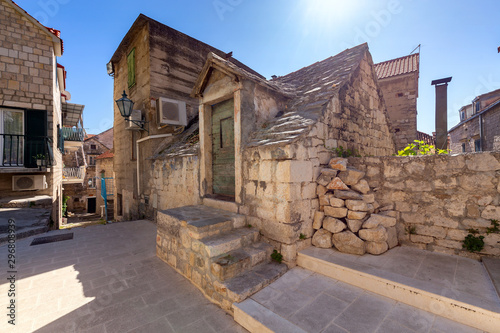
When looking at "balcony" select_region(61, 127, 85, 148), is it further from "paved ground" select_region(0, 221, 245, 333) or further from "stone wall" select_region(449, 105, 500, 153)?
"stone wall" select_region(449, 105, 500, 153)

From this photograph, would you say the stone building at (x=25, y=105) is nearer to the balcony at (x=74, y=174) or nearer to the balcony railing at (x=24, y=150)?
the balcony railing at (x=24, y=150)

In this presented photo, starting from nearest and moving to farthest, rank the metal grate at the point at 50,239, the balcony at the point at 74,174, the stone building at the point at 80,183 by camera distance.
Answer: the metal grate at the point at 50,239 < the balcony at the point at 74,174 < the stone building at the point at 80,183

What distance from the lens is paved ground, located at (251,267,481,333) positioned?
7.04 feet

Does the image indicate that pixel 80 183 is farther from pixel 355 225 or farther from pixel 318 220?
pixel 355 225

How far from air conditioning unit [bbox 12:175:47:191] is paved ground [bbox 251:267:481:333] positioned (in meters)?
8.60

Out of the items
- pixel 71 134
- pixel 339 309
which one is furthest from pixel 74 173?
pixel 339 309

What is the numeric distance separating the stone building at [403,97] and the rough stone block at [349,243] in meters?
9.07

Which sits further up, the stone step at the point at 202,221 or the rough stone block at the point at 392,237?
the stone step at the point at 202,221

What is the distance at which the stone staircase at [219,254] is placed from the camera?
111 inches

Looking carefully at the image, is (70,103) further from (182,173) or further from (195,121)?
(182,173)

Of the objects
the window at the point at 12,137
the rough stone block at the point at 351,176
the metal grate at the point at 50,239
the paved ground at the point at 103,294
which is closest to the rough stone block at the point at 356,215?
the rough stone block at the point at 351,176

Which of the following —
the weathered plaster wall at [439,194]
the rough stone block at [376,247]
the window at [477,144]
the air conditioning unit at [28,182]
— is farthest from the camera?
the window at [477,144]

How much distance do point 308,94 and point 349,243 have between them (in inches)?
121

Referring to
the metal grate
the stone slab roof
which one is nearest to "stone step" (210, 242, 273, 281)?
the stone slab roof
